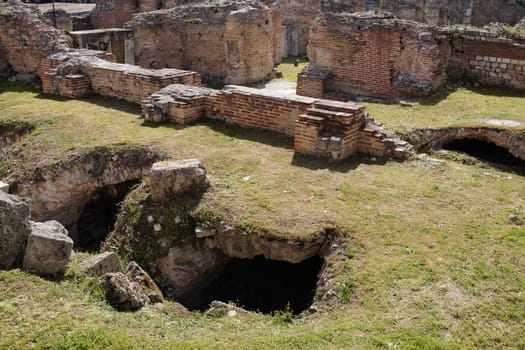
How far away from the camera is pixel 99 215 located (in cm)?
996


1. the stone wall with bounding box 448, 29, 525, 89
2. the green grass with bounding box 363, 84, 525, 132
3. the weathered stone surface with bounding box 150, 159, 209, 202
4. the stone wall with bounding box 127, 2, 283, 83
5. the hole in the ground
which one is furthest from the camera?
the stone wall with bounding box 127, 2, 283, 83

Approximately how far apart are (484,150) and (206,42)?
421 inches

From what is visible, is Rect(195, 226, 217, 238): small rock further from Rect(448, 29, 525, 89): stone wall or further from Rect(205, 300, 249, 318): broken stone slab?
Rect(448, 29, 525, 89): stone wall

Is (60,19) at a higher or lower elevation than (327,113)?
higher

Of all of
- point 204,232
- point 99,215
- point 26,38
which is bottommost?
point 99,215

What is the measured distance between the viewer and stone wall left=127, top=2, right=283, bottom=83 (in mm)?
16891

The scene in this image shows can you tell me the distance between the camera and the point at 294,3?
2372cm

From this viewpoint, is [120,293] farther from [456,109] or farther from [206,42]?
[206,42]

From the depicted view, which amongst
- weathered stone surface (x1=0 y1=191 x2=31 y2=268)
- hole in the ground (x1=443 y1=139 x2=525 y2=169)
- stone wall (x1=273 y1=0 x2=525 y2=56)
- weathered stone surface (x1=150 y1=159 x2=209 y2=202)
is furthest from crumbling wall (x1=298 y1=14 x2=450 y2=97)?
weathered stone surface (x1=0 y1=191 x2=31 y2=268)

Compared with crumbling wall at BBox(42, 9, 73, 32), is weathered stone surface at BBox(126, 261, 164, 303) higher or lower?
lower

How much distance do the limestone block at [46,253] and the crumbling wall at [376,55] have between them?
9.96 m

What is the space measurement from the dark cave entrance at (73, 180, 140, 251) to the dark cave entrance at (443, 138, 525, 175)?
20.4ft

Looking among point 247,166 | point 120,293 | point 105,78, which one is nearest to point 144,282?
point 120,293

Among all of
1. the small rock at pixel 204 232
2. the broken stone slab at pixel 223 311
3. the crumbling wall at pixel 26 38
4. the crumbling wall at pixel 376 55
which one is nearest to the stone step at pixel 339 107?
the small rock at pixel 204 232
